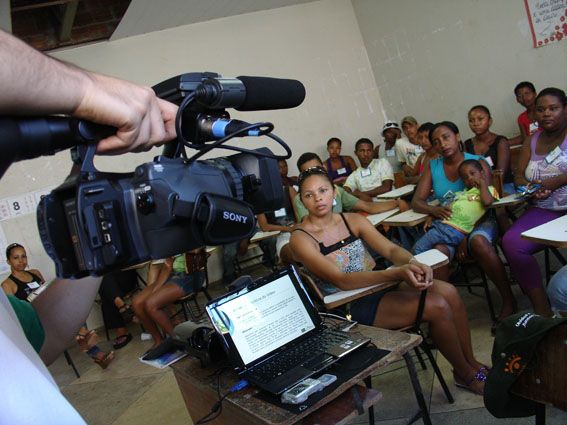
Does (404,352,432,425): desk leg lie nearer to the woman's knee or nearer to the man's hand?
the woman's knee

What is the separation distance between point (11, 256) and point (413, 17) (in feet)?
19.8

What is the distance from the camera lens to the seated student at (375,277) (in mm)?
2529

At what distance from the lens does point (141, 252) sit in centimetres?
70

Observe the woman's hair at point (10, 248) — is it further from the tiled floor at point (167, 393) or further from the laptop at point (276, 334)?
the laptop at point (276, 334)

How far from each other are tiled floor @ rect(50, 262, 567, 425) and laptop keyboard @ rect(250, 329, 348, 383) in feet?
3.21

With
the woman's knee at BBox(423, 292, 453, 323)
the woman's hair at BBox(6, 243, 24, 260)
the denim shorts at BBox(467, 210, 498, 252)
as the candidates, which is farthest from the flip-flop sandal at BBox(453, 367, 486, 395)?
the woman's hair at BBox(6, 243, 24, 260)

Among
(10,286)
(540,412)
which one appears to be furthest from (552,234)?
(10,286)

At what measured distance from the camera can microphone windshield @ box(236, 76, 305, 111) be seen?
84cm

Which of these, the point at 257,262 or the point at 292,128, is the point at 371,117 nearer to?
the point at 292,128

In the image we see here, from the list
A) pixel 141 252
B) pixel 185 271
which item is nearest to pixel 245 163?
pixel 141 252

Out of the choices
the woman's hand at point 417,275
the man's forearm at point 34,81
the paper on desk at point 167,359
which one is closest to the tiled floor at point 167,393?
the woman's hand at point 417,275

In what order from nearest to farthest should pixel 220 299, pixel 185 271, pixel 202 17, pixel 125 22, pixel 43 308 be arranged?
pixel 43 308, pixel 220 299, pixel 185 271, pixel 125 22, pixel 202 17

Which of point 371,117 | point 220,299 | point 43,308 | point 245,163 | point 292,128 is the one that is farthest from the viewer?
point 371,117

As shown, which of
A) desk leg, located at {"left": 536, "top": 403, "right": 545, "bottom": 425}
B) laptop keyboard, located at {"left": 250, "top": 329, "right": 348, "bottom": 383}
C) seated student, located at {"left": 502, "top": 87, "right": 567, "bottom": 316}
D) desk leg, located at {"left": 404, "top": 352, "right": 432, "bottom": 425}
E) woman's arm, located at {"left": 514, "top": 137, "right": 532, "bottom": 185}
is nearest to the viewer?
desk leg, located at {"left": 536, "top": 403, "right": 545, "bottom": 425}
